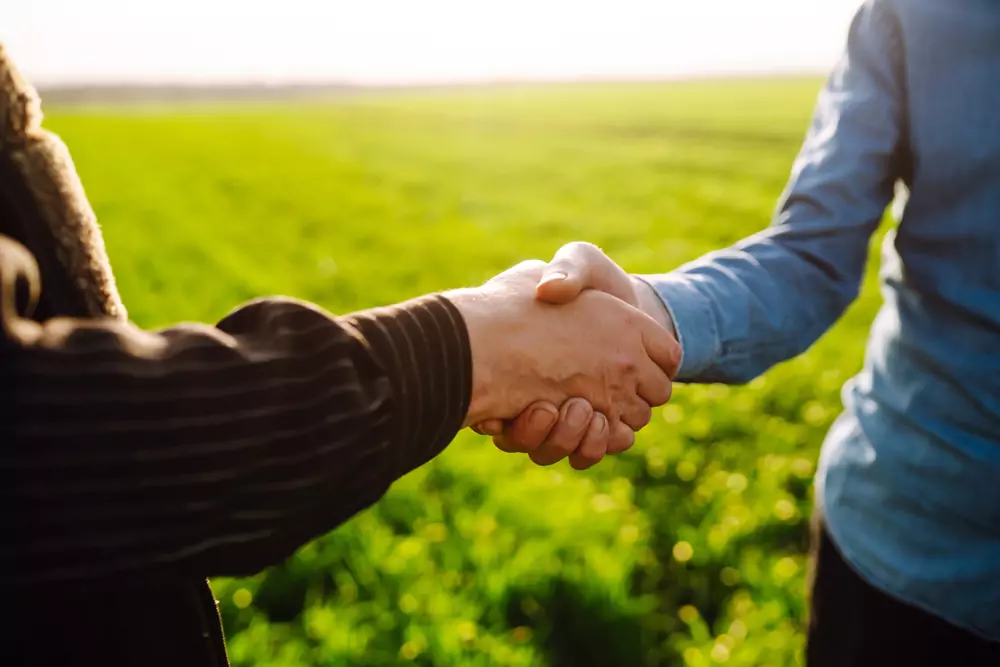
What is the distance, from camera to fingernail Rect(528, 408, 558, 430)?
1692 mm

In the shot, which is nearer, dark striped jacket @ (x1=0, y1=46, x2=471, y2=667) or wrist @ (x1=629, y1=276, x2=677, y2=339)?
dark striped jacket @ (x1=0, y1=46, x2=471, y2=667)

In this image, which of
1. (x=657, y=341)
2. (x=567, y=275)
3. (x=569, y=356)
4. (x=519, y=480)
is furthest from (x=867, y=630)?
(x=519, y=480)

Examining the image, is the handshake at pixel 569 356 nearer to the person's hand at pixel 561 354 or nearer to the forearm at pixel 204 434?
the person's hand at pixel 561 354

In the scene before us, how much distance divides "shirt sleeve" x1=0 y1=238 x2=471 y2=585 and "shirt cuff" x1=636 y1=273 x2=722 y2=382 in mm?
757

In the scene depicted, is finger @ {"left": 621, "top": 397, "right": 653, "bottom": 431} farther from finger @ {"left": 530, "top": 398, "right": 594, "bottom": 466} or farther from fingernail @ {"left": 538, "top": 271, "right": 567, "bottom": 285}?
fingernail @ {"left": 538, "top": 271, "right": 567, "bottom": 285}

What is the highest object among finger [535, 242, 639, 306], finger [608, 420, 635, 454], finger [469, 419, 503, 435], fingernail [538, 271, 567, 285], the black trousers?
fingernail [538, 271, 567, 285]

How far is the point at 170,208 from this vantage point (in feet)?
44.4

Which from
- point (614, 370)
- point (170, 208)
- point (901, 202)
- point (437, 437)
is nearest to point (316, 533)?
point (437, 437)

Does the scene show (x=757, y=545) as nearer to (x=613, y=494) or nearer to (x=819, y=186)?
(x=613, y=494)

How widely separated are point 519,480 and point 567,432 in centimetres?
218

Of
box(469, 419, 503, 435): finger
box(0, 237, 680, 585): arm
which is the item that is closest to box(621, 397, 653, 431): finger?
box(469, 419, 503, 435): finger

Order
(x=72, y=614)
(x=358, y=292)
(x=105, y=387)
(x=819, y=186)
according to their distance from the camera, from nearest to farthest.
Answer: (x=105, y=387), (x=72, y=614), (x=819, y=186), (x=358, y=292)

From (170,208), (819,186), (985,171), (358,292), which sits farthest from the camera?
(170,208)

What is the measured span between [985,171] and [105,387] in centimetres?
144
